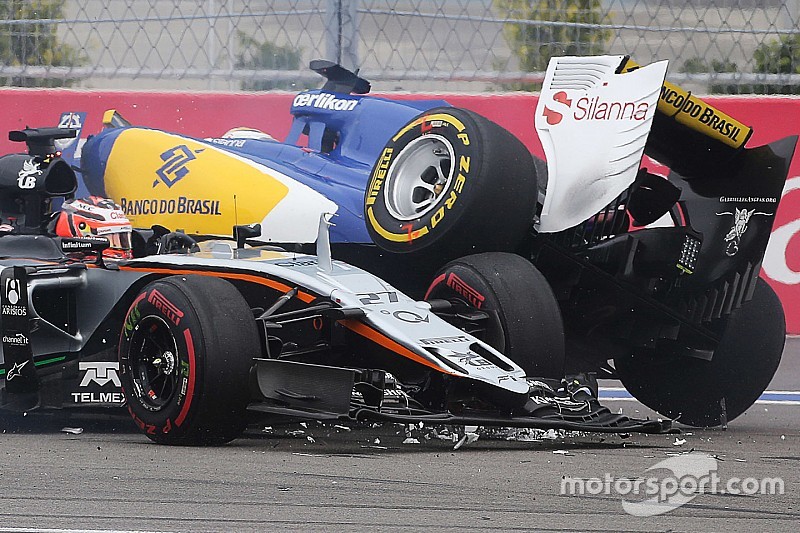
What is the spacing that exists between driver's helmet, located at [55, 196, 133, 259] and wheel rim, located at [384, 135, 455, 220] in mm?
1377

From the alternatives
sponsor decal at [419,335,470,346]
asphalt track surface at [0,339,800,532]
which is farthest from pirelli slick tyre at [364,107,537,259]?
asphalt track surface at [0,339,800,532]

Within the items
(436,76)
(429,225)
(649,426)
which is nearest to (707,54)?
(436,76)

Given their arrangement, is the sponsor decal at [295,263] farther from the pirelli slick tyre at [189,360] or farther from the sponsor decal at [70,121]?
the sponsor decal at [70,121]

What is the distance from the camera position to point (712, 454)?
17.0ft

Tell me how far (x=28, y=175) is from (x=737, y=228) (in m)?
3.44

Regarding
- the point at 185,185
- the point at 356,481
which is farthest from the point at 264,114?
the point at 356,481

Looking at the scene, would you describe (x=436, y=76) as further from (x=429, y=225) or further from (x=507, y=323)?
(x=507, y=323)

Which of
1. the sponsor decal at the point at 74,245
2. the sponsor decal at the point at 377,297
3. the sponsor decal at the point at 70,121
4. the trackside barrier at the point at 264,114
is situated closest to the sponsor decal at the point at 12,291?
the sponsor decal at the point at 74,245

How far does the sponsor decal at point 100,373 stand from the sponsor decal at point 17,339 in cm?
25

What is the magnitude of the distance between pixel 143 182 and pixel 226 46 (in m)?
2.25

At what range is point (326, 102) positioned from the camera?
7.30 m

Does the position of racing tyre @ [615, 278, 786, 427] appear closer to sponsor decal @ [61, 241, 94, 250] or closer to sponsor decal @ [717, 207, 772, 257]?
sponsor decal @ [717, 207, 772, 257]

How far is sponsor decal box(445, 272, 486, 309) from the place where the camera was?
5359mm

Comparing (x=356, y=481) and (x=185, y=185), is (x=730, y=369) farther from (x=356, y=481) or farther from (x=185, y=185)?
(x=185, y=185)
